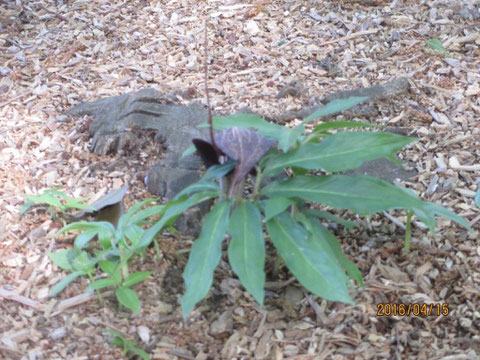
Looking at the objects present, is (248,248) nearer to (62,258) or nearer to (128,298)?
(128,298)

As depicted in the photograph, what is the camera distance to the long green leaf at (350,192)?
1881 mm

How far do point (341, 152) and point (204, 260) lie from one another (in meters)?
0.57

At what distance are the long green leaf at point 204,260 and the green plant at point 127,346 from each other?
347mm

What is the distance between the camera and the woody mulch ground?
2184 mm

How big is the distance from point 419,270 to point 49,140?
1946 mm

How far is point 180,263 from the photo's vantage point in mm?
2412

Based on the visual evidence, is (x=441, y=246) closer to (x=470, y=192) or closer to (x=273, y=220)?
(x=470, y=192)

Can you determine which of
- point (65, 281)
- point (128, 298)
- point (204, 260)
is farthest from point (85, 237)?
point (204, 260)

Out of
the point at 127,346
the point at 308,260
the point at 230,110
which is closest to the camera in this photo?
the point at 308,260

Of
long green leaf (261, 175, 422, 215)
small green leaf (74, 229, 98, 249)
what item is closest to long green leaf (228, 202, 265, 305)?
long green leaf (261, 175, 422, 215)

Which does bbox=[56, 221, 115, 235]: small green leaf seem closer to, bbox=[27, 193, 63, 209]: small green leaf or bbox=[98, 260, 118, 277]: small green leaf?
bbox=[98, 260, 118, 277]: small green leaf

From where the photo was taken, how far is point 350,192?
76.5 inches
